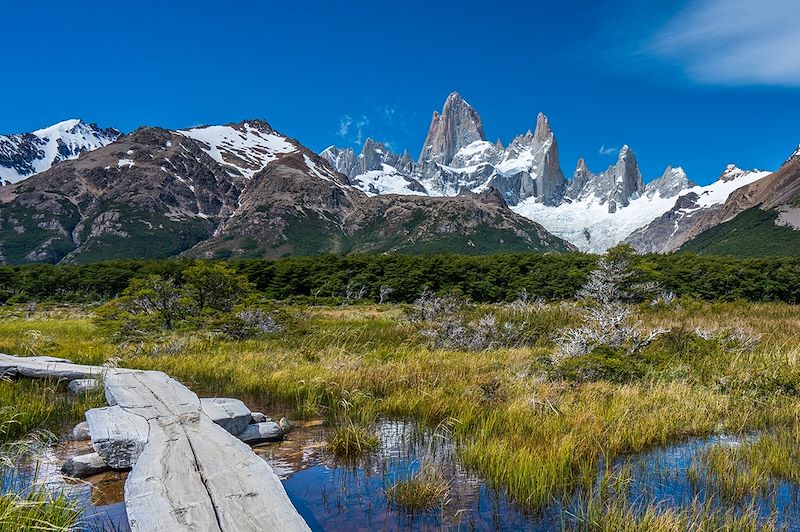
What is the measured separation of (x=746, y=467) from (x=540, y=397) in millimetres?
3205

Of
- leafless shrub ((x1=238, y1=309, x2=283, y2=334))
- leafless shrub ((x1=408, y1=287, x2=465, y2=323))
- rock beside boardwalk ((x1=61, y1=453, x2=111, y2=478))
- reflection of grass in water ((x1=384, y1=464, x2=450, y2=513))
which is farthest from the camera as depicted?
leafless shrub ((x1=408, y1=287, x2=465, y2=323))

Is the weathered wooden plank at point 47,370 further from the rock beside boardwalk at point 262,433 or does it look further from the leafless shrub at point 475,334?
the leafless shrub at point 475,334

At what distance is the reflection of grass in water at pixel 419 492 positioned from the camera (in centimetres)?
495

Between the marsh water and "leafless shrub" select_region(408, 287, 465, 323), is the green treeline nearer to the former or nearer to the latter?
"leafless shrub" select_region(408, 287, 465, 323)

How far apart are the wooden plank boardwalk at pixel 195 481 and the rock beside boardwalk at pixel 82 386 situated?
2.99m

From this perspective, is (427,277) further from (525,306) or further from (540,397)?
(540,397)

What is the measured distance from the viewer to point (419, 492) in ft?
16.4

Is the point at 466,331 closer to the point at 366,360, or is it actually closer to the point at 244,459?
the point at 366,360

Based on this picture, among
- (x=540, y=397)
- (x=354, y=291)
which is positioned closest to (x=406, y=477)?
(x=540, y=397)

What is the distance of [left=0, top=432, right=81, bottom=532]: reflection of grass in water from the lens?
137 inches

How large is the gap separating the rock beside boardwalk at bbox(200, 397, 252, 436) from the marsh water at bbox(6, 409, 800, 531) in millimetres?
470

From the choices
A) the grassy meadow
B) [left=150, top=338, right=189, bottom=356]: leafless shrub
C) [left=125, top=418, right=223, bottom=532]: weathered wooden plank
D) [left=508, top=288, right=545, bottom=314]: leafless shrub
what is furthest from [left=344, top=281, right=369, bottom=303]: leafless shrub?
[left=125, top=418, right=223, bottom=532]: weathered wooden plank

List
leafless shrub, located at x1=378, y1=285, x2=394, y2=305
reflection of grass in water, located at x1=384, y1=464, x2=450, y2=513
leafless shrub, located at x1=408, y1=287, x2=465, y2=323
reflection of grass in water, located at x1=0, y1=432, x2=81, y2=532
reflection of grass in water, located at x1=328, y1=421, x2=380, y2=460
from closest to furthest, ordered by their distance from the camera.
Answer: reflection of grass in water, located at x1=0, y1=432, x2=81, y2=532, reflection of grass in water, located at x1=384, y1=464, x2=450, y2=513, reflection of grass in water, located at x1=328, y1=421, x2=380, y2=460, leafless shrub, located at x1=408, y1=287, x2=465, y2=323, leafless shrub, located at x1=378, y1=285, x2=394, y2=305

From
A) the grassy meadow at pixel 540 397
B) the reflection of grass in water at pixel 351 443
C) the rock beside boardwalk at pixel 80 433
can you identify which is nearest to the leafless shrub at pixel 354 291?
the grassy meadow at pixel 540 397
